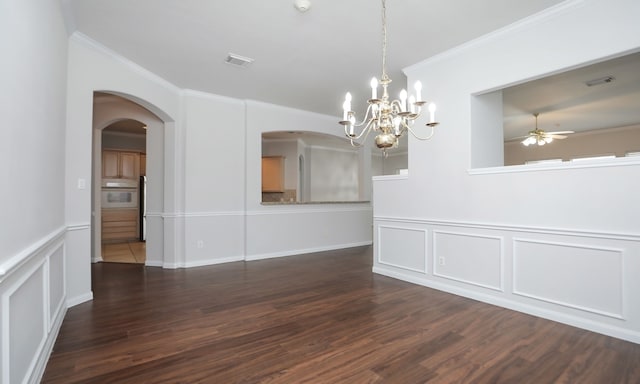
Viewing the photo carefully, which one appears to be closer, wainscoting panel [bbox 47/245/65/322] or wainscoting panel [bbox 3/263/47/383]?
wainscoting panel [bbox 3/263/47/383]

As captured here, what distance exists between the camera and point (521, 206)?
313 centimetres

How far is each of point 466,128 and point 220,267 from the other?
4049 mm

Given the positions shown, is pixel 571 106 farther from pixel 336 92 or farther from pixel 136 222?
pixel 136 222

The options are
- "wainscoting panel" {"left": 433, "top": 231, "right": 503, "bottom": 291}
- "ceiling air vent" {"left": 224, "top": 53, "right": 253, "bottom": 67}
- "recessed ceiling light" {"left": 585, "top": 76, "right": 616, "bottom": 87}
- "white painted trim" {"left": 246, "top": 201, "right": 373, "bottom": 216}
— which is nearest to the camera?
"wainscoting panel" {"left": 433, "top": 231, "right": 503, "bottom": 291}

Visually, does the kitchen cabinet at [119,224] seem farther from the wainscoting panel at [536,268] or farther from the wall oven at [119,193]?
the wainscoting panel at [536,268]

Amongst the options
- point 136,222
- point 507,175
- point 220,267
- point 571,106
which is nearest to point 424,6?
point 507,175

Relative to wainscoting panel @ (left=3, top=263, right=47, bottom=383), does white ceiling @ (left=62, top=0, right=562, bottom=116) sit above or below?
above

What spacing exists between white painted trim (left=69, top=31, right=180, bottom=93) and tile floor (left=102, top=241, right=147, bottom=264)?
3.08m

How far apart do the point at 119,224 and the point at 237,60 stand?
6048 millimetres

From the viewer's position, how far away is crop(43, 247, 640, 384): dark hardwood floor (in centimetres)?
200

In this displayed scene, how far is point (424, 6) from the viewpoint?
9.31 feet

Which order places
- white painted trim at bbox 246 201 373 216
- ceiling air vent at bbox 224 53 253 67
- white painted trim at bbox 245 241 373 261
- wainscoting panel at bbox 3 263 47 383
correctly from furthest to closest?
white painted trim at bbox 246 201 373 216 < white painted trim at bbox 245 241 373 261 < ceiling air vent at bbox 224 53 253 67 < wainscoting panel at bbox 3 263 47 383

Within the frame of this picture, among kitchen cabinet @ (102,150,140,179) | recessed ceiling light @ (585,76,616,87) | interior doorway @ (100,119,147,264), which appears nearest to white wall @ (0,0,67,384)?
interior doorway @ (100,119,147,264)

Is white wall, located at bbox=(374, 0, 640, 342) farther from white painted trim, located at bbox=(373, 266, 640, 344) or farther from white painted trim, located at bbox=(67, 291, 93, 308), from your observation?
white painted trim, located at bbox=(67, 291, 93, 308)
